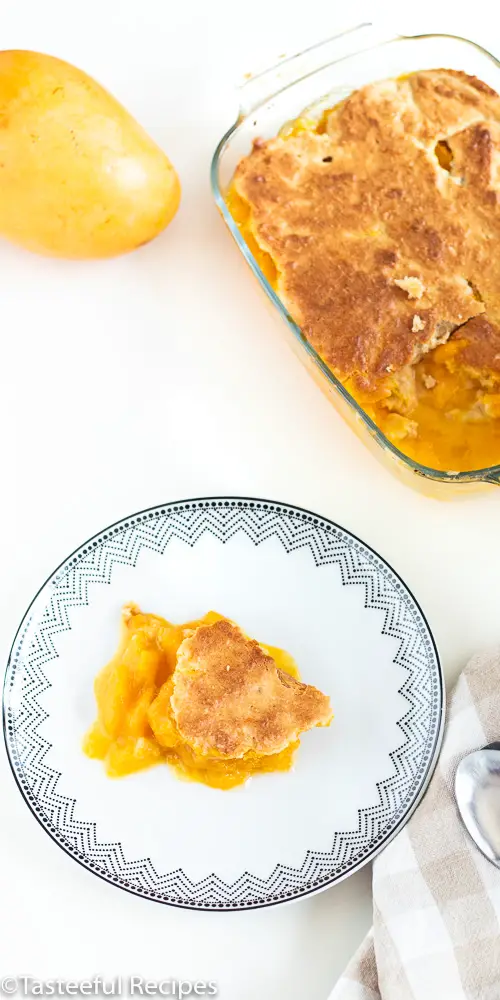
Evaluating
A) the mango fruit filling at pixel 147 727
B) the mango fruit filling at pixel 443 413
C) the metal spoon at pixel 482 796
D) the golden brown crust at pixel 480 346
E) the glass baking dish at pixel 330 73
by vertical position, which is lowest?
the metal spoon at pixel 482 796

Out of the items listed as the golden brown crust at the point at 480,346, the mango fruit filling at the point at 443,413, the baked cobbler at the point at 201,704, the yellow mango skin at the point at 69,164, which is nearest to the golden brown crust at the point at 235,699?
the baked cobbler at the point at 201,704

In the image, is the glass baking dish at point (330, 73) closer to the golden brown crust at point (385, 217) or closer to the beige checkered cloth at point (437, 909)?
the golden brown crust at point (385, 217)

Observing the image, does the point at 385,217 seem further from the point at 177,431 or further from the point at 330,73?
the point at 177,431

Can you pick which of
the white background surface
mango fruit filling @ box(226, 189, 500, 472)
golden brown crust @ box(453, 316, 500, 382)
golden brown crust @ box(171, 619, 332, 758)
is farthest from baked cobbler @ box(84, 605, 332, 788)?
golden brown crust @ box(453, 316, 500, 382)

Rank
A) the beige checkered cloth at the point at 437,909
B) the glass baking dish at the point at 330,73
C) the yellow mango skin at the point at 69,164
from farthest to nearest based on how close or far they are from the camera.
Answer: the glass baking dish at the point at 330,73
the yellow mango skin at the point at 69,164
the beige checkered cloth at the point at 437,909

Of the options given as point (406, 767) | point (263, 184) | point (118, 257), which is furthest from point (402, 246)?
point (406, 767)
